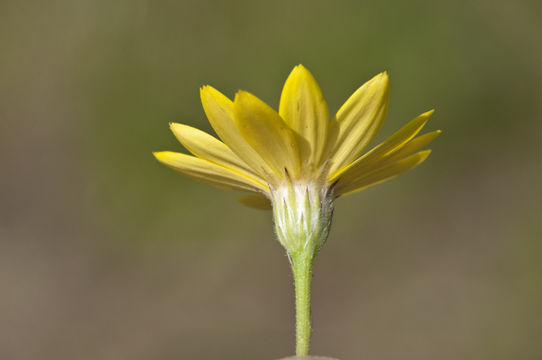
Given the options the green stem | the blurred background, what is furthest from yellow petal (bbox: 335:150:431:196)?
the blurred background

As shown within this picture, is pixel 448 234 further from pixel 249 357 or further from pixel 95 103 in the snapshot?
pixel 95 103

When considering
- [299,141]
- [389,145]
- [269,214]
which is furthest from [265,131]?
[269,214]

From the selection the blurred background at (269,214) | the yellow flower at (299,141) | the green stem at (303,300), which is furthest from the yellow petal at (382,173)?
the blurred background at (269,214)

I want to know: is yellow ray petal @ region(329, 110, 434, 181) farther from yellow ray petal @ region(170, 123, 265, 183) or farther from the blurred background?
the blurred background

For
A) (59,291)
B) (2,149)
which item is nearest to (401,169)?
(59,291)

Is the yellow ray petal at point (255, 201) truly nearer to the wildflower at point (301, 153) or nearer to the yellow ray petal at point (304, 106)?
the wildflower at point (301, 153)

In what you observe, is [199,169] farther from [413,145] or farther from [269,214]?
[269,214]
